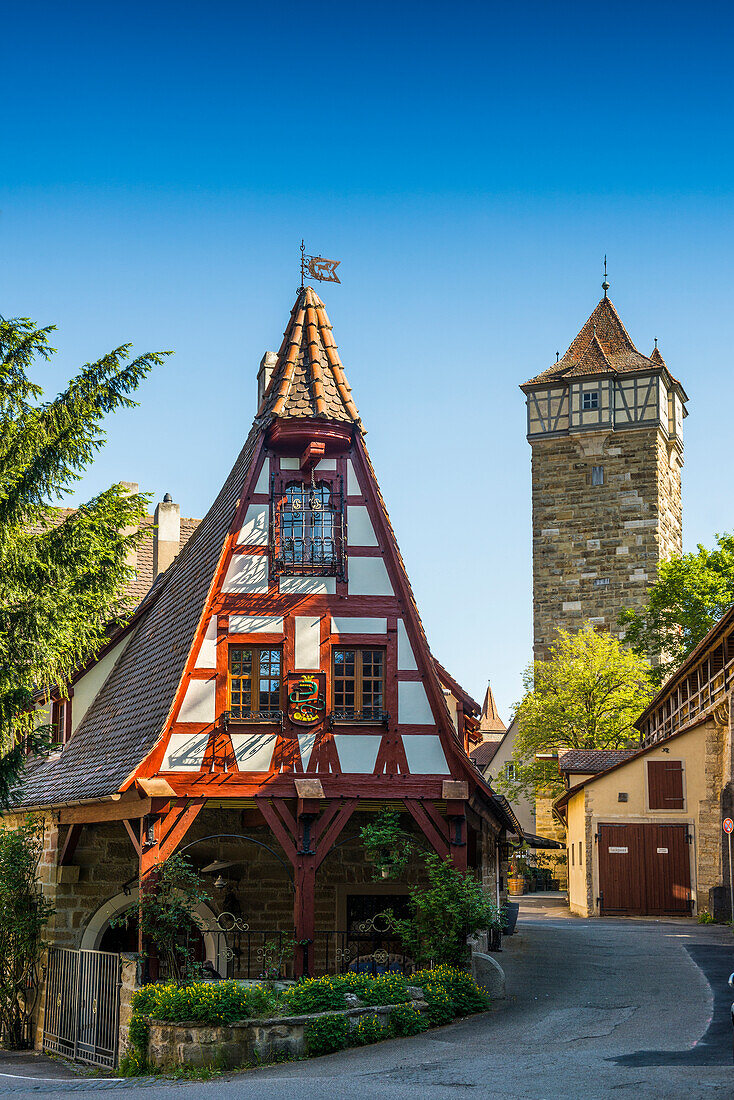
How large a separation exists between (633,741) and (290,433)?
3096 centimetres

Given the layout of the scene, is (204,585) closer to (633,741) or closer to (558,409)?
(633,741)

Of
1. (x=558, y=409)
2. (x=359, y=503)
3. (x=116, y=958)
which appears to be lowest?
(x=116, y=958)

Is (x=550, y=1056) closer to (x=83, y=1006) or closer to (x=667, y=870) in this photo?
(x=83, y=1006)

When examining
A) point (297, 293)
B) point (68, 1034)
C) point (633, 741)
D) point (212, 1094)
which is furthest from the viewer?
point (633, 741)

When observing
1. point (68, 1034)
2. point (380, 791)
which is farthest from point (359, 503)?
point (68, 1034)

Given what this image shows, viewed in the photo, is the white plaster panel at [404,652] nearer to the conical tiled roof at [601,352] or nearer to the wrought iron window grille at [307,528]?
the wrought iron window grille at [307,528]

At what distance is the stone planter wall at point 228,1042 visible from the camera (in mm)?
13461

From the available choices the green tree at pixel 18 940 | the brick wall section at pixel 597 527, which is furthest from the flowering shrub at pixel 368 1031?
Answer: the brick wall section at pixel 597 527

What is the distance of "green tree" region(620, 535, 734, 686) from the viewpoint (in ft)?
141

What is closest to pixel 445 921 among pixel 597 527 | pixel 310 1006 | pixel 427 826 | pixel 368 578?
pixel 427 826

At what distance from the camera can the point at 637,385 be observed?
170 feet

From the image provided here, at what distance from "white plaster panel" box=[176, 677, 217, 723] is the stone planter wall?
428 cm

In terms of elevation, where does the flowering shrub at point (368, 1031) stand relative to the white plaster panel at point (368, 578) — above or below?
below

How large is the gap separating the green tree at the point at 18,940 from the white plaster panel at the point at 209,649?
15.2 ft
